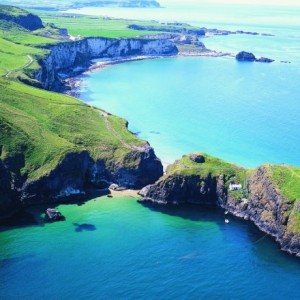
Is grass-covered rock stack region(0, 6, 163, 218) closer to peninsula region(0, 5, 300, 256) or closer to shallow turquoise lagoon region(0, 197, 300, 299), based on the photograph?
peninsula region(0, 5, 300, 256)

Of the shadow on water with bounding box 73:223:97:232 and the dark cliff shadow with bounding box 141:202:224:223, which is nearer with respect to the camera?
the shadow on water with bounding box 73:223:97:232

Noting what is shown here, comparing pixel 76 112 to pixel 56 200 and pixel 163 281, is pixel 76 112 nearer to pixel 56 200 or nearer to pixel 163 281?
pixel 56 200

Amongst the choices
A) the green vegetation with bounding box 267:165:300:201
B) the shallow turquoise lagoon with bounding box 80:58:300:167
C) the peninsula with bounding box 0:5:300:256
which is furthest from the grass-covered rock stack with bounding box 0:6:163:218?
the green vegetation with bounding box 267:165:300:201

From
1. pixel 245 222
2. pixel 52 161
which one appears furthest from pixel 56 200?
pixel 245 222

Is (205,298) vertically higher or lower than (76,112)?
lower

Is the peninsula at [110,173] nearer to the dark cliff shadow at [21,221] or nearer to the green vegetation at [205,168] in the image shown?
the green vegetation at [205,168]

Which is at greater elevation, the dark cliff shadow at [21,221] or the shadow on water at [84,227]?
the shadow on water at [84,227]

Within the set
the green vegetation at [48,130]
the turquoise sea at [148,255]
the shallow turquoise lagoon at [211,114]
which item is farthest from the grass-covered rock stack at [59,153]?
the shallow turquoise lagoon at [211,114]
